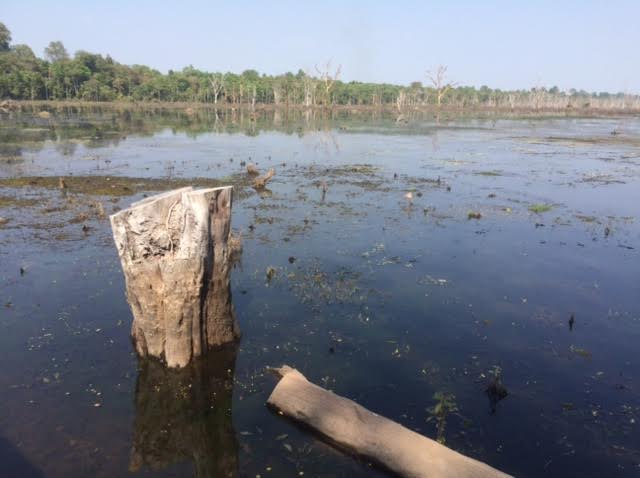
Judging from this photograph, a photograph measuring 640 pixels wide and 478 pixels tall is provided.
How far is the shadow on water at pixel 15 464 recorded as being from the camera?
5027 mm

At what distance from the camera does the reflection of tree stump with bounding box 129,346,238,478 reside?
541cm

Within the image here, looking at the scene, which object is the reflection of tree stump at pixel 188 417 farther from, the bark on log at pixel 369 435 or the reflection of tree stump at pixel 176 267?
the bark on log at pixel 369 435

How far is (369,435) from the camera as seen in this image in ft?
17.6

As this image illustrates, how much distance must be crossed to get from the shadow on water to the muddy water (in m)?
0.02

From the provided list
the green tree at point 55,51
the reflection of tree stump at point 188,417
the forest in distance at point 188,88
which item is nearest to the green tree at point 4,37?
the forest in distance at point 188,88

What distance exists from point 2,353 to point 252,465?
Result: 485 centimetres

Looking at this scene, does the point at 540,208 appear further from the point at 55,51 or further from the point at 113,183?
the point at 55,51

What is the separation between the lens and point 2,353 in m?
7.12

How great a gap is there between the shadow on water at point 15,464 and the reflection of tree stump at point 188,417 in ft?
3.61

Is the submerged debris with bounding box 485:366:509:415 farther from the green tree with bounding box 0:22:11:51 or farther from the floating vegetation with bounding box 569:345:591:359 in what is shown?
the green tree with bounding box 0:22:11:51

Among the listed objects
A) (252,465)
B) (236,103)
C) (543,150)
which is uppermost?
(236,103)

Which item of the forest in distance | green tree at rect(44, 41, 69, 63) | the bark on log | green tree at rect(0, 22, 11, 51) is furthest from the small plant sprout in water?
Result: green tree at rect(44, 41, 69, 63)

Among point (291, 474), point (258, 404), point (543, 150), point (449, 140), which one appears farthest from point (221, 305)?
point (449, 140)

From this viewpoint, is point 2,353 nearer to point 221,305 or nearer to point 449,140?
point 221,305
